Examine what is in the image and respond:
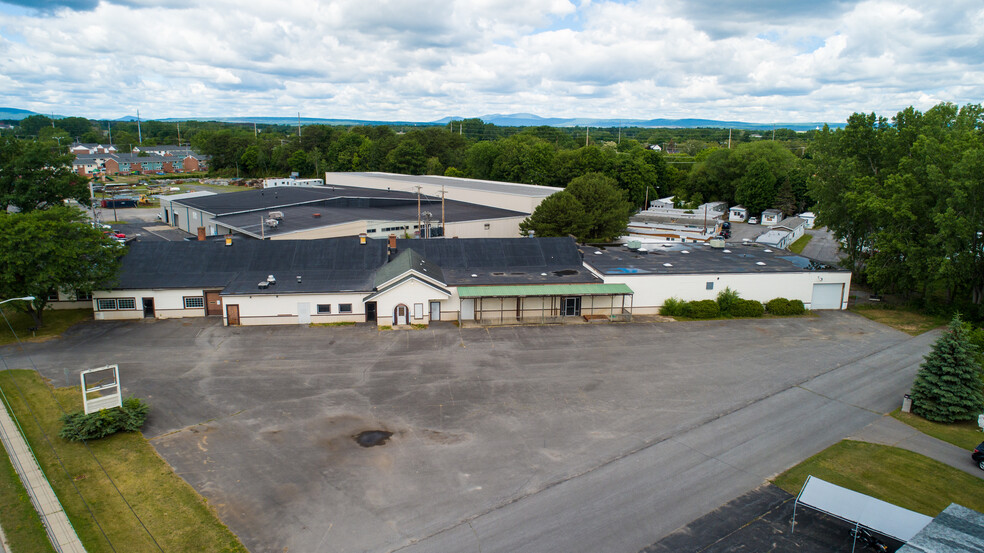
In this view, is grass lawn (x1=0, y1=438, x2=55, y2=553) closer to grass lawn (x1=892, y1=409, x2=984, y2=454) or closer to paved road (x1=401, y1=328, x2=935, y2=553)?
paved road (x1=401, y1=328, x2=935, y2=553)

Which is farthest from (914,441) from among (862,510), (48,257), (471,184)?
(471,184)

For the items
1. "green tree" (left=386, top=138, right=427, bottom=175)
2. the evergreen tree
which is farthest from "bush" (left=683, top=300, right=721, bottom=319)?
"green tree" (left=386, top=138, right=427, bottom=175)

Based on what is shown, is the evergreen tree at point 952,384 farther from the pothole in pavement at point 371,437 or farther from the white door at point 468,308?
the white door at point 468,308

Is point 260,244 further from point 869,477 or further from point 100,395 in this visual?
point 869,477

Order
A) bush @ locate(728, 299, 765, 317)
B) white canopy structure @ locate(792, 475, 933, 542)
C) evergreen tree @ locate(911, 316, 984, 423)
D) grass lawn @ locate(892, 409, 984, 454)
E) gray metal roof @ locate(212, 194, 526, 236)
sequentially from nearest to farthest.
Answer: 1. white canopy structure @ locate(792, 475, 933, 542)
2. grass lawn @ locate(892, 409, 984, 454)
3. evergreen tree @ locate(911, 316, 984, 423)
4. bush @ locate(728, 299, 765, 317)
5. gray metal roof @ locate(212, 194, 526, 236)

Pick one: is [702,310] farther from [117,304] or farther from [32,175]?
[32,175]

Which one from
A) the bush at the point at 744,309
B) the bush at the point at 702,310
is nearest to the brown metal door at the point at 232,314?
the bush at the point at 702,310
